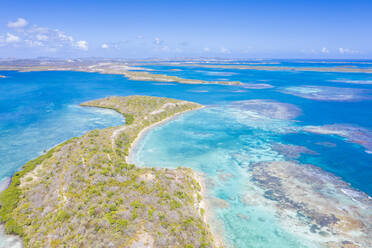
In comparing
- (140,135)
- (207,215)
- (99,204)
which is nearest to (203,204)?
(207,215)

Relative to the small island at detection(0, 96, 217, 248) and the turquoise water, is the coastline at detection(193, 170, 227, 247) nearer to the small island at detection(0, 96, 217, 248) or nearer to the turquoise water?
the small island at detection(0, 96, 217, 248)

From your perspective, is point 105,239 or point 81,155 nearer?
point 105,239

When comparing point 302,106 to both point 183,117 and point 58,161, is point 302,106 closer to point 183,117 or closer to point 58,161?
point 183,117

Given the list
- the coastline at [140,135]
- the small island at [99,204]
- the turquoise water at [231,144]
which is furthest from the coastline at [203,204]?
the turquoise water at [231,144]

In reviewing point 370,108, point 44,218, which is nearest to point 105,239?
point 44,218

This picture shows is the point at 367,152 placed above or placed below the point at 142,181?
below

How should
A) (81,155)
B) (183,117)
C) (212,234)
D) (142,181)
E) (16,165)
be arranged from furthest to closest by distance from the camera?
1. (183,117)
2. (16,165)
3. (81,155)
4. (142,181)
5. (212,234)

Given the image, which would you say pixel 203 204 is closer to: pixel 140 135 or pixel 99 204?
pixel 99 204

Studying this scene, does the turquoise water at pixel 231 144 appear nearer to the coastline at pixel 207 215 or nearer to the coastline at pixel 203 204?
the coastline at pixel 207 215

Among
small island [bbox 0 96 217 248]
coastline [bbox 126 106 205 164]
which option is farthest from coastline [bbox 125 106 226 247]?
small island [bbox 0 96 217 248]
